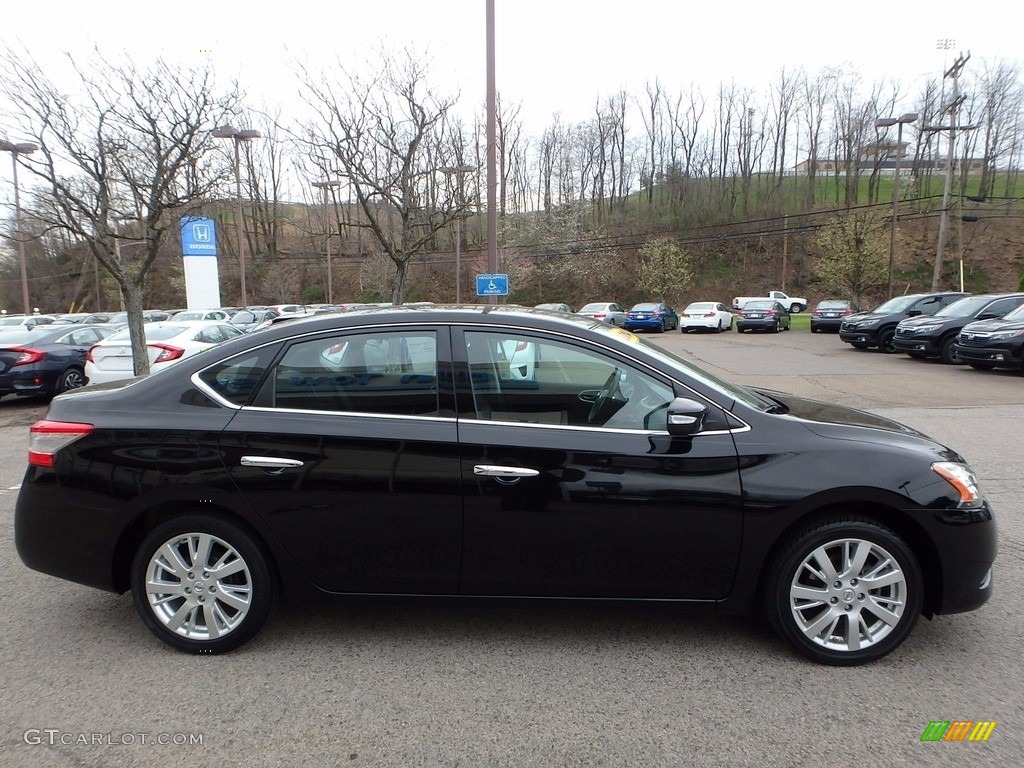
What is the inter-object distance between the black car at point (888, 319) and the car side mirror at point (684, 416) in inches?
759

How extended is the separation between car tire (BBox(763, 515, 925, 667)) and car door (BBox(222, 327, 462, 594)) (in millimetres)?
1557

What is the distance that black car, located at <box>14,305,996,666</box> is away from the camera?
3.07 metres

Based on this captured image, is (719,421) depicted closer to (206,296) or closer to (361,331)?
(361,331)

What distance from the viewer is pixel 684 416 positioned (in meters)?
3.03

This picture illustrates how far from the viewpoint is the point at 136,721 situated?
2750 millimetres

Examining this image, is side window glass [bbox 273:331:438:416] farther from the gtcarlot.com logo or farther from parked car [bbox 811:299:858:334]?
parked car [bbox 811:299:858:334]

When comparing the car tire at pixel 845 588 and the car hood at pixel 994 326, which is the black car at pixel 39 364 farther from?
the car hood at pixel 994 326

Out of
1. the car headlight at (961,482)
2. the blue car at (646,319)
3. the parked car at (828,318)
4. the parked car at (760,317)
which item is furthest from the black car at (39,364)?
the parked car at (828,318)

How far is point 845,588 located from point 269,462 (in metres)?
2.75

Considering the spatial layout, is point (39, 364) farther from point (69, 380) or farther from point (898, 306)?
point (898, 306)

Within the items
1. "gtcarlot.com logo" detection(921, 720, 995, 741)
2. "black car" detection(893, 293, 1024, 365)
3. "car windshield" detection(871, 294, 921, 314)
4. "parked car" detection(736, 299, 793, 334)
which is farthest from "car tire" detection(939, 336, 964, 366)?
"gtcarlot.com logo" detection(921, 720, 995, 741)

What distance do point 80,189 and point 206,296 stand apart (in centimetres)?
2911

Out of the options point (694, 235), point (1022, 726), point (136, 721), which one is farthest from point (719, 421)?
point (694, 235)

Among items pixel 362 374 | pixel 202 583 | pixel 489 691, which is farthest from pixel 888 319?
pixel 202 583
